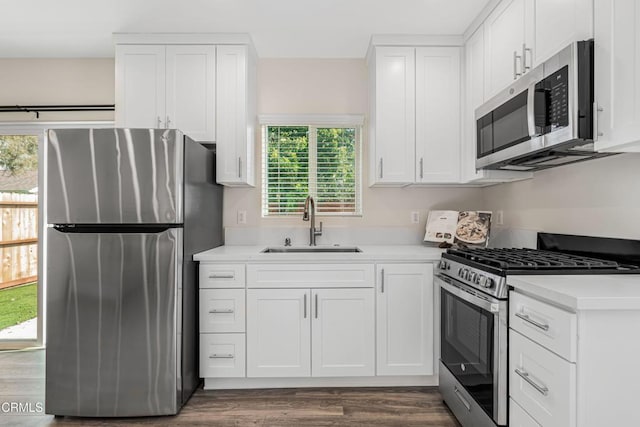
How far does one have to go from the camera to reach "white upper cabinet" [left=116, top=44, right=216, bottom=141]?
278 cm

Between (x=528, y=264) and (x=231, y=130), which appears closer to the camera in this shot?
(x=528, y=264)

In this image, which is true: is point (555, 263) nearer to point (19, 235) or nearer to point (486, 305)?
point (486, 305)

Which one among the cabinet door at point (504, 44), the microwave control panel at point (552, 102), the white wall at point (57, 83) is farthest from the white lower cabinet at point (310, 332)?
the white wall at point (57, 83)

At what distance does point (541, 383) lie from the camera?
1385 mm

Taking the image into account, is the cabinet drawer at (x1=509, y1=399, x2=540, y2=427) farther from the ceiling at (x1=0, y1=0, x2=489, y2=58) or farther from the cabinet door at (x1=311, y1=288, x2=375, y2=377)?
the ceiling at (x1=0, y1=0, x2=489, y2=58)

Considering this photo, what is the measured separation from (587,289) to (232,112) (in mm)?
2387

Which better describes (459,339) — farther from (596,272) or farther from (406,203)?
(406,203)

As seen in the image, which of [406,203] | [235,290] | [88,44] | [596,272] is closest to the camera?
[596,272]

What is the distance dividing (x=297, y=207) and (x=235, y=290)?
1024mm

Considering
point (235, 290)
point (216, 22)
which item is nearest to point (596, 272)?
point (235, 290)

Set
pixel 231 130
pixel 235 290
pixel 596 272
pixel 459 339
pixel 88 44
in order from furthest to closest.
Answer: pixel 88 44
pixel 231 130
pixel 235 290
pixel 459 339
pixel 596 272

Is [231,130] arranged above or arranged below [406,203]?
above

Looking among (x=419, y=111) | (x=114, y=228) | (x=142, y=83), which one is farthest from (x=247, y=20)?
(x=114, y=228)

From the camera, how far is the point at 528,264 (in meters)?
1.69
